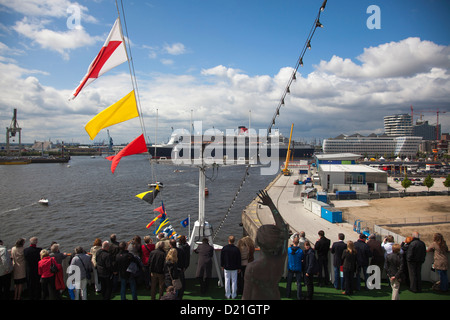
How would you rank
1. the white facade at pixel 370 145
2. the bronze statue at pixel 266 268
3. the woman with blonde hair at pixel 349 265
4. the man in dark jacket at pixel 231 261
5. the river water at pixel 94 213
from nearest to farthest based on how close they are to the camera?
1. the bronze statue at pixel 266 268
2. the man in dark jacket at pixel 231 261
3. the woman with blonde hair at pixel 349 265
4. the river water at pixel 94 213
5. the white facade at pixel 370 145

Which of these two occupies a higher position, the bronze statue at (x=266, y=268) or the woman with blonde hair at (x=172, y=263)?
the bronze statue at (x=266, y=268)

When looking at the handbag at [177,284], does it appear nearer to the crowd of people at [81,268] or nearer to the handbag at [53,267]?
the crowd of people at [81,268]

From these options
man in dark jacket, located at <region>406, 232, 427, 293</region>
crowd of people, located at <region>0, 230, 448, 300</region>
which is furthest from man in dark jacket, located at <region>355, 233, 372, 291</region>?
man in dark jacket, located at <region>406, 232, 427, 293</region>

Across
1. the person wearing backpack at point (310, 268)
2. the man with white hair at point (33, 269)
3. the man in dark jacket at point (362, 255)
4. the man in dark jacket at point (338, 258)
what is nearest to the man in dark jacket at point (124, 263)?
the man with white hair at point (33, 269)

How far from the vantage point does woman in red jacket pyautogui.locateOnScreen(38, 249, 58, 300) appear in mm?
5258

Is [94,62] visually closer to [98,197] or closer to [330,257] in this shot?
[330,257]

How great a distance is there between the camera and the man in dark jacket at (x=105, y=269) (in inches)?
214

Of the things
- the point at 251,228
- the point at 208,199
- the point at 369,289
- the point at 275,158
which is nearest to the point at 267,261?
the point at 369,289

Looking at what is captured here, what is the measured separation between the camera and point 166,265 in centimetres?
518

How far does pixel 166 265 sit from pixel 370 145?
151 metres

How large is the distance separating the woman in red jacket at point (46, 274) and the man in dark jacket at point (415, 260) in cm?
691

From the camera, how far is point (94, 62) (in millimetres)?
6809

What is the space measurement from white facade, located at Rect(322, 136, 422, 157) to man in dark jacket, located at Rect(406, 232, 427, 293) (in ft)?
459
